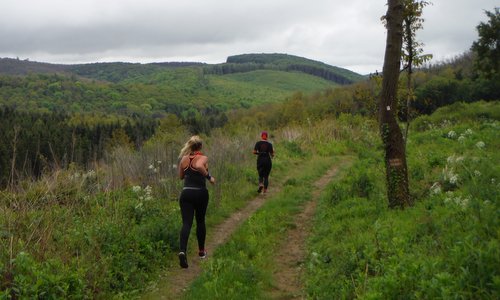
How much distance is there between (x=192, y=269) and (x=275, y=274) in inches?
53.8

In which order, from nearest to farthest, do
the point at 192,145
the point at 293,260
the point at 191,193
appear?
1. the point at 191,193
2. the point at 192,145
3. the point at 293,260

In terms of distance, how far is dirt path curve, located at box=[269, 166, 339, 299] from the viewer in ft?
20.2

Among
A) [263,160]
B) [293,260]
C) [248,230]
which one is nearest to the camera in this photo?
[293,260]

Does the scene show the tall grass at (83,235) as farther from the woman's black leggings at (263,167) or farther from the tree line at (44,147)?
the woman's black leggings at (263,167)

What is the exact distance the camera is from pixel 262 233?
28.4 ft

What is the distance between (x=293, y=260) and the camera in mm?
7469

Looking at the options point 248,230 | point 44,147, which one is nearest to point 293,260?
point 248,230

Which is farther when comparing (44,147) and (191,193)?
(44,147)

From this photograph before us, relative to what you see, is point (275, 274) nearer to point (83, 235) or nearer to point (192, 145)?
point (192, 145)

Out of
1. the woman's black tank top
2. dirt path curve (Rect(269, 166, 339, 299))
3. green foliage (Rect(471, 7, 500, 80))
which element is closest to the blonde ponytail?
the woman's black tank top

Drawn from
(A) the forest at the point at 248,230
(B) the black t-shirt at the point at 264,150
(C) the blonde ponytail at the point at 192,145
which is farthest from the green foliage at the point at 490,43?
(C) the blonde ponytail at the point at 192,145

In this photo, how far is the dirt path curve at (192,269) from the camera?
6.29 m

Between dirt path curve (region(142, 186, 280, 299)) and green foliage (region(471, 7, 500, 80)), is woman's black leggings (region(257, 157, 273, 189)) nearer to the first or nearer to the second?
dirt path curve (region(142, 186, 280, 299))

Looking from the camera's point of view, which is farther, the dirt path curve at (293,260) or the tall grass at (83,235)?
the dirt path curve at (293,260)
